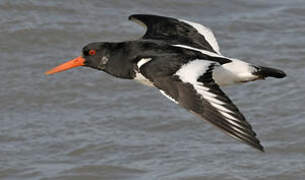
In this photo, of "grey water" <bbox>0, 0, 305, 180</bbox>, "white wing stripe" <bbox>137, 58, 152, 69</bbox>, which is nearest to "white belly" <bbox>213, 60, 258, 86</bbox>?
"white wing stripe" <bbox>137, 58, 152, 69</bbox>

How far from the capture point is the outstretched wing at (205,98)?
5.59m

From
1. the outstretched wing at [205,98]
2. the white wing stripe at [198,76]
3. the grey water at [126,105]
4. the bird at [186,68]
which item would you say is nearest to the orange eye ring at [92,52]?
the bird at [186,68]

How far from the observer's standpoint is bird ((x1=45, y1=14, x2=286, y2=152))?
570 centimetres

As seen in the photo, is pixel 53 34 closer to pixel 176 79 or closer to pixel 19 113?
pixel 19 113

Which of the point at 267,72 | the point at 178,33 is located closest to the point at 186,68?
the point at 267,72

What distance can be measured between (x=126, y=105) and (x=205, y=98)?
310 centimetres

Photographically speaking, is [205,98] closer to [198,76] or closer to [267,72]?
[198,76]

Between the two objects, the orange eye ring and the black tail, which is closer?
the black tail

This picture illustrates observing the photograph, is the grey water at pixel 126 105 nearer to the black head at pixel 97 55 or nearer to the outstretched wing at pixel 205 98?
the black head at pixel 97 55

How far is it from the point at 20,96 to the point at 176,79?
338 cm

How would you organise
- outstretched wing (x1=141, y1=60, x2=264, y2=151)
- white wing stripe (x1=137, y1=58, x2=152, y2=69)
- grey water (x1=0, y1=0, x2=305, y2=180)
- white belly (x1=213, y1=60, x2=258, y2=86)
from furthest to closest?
grey water (x1=0, y1=0, x2=305, y2=180) < white belly (x1=213, y1=60, x2=258, y2=86) < white wing stripe (x1=137, y1=58, x2=152, y2=69) < outstretched wing (x1=141, y1=60, x2=264, y2=151)

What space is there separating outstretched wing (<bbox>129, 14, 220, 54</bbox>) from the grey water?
1.12 metres

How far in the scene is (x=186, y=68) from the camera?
607 cm

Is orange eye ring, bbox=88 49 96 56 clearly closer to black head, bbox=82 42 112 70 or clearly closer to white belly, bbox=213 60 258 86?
black head, bbox=82 42 112 70
